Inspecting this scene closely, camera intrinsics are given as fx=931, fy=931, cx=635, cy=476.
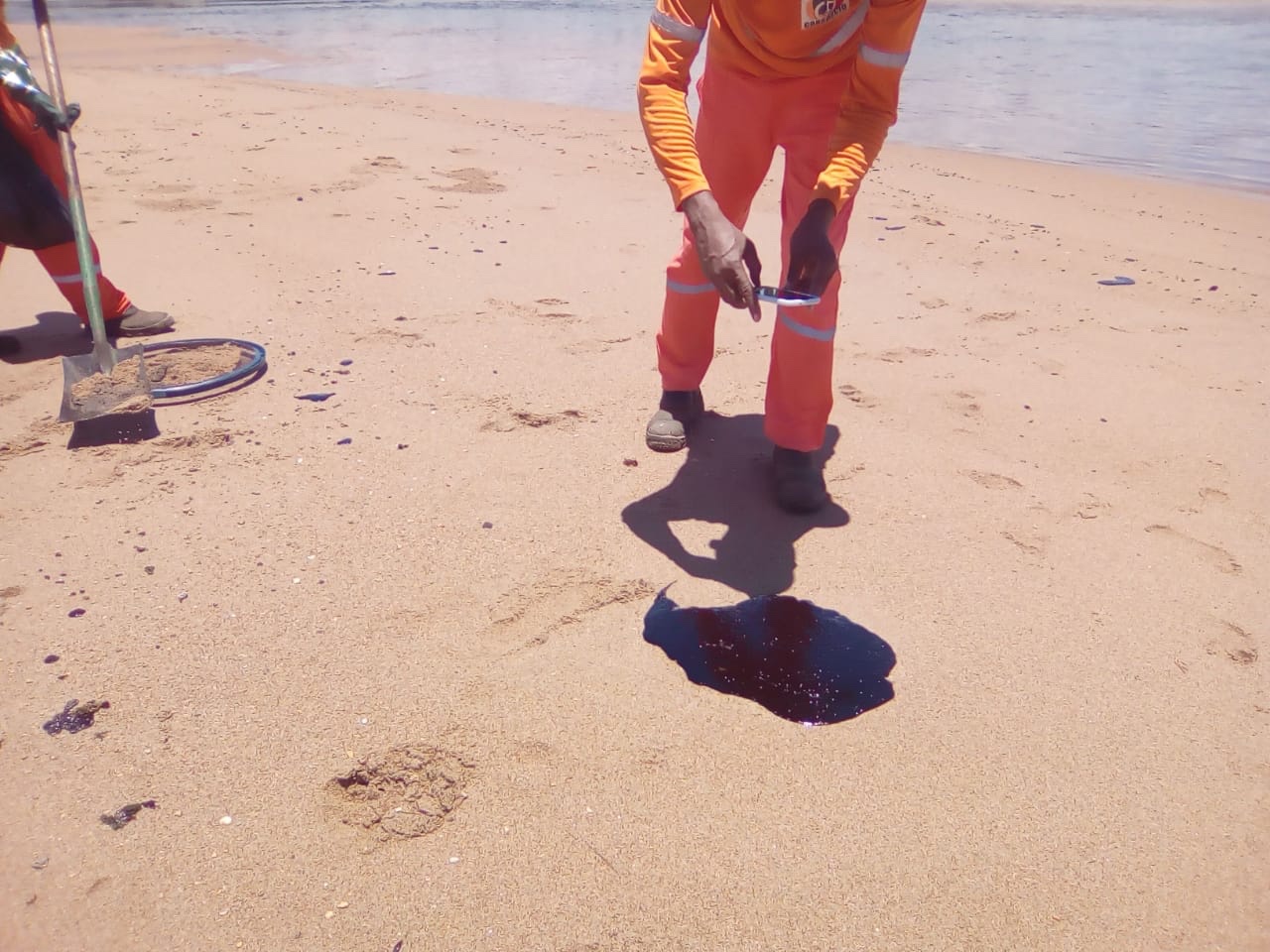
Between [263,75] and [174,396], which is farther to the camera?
[263,75]

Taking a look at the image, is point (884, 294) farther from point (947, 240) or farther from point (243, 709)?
point (243, 709)

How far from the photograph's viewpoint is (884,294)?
457cm

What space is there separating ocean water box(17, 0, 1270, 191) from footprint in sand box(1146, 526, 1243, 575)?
5.09 m

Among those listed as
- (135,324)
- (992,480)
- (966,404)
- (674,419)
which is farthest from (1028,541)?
(135,324)

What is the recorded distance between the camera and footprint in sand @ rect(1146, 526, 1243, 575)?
8.48ft

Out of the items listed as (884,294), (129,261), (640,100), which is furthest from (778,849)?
(129,261)

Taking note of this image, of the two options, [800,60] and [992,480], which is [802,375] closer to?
[992,480]

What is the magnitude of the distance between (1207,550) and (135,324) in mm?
4024

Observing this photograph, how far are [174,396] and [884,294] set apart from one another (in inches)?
125


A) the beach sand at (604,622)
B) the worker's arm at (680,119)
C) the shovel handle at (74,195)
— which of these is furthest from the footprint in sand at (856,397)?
the shovel handle at (74,195)

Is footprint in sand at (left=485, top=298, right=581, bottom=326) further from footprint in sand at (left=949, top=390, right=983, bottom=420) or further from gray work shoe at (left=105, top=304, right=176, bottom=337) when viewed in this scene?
footprint in sand at (left=949, top=390, right=983, bottom=420)

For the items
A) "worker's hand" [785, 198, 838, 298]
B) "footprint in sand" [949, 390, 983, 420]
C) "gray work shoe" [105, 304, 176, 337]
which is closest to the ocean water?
"footprint in sand" [949, 390, 983, 420]

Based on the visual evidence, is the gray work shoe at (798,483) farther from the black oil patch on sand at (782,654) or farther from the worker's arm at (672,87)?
the worker's arm at (672,87)

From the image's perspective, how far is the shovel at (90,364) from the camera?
122 inches
